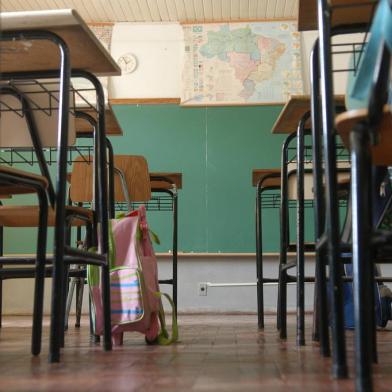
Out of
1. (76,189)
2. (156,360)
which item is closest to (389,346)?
(156,360)

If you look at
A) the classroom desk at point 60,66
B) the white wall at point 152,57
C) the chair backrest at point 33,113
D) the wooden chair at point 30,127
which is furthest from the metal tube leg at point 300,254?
the white wall at point 152,57

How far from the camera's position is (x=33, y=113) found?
2170 millimetres

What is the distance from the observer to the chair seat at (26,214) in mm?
1887

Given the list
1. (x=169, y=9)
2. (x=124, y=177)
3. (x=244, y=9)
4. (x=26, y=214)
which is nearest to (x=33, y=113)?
(x=26, y=214)

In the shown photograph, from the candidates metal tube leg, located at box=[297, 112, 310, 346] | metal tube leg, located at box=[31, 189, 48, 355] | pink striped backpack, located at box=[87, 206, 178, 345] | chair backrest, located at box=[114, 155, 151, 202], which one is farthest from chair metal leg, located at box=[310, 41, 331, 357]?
chair backrest, located at box=[114, 155, 151, 202]

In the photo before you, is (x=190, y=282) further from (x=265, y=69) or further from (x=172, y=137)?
(x=265, y=69)

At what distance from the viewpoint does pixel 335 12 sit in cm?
161

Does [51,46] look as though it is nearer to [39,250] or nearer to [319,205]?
[39,250]

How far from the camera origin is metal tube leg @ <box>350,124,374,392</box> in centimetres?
91

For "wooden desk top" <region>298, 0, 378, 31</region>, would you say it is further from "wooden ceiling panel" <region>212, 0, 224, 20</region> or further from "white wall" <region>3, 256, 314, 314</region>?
"wooden ceiling panel" <region>212, 0, 224, 20</region>

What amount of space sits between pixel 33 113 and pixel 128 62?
3651 millimetres

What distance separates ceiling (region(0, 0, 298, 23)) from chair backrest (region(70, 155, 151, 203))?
3045 mm

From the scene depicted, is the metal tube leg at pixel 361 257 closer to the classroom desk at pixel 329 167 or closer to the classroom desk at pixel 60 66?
the classroom desk at pixel 329 167

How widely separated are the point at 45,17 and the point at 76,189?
1510 millimetres
